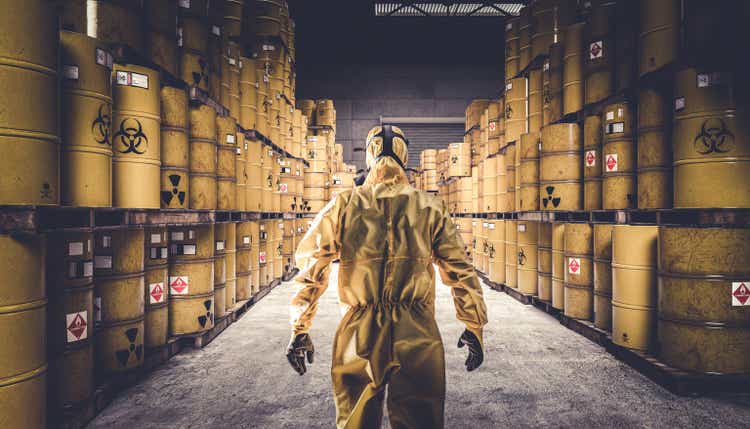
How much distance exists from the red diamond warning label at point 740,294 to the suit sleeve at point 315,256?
2.84m

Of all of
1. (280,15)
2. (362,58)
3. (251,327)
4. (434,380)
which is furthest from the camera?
(362,58)

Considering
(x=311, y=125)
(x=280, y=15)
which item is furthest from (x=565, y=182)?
(x=311, y=125)

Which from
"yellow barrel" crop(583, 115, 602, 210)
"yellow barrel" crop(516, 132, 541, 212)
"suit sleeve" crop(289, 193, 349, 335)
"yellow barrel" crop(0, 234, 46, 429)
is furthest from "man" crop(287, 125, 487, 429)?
"yellow barrel" crop(516, 132, 541, 212)

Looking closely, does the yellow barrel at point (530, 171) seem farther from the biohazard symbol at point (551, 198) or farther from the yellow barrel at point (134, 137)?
the yellow barrel at point (134, 137)

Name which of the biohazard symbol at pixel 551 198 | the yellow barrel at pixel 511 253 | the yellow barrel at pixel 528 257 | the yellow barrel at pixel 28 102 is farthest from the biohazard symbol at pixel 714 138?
the yellow barrel at pixel 28 102

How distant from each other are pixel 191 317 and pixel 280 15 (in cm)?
540

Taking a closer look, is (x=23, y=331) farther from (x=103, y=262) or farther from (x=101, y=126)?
(x=101, y=126)

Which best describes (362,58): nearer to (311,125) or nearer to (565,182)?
(311,125)

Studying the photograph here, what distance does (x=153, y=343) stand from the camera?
3447 mm

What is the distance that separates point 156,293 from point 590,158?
4.47 meters

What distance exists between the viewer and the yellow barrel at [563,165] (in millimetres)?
4559

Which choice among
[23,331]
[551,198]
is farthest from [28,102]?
[551,198]

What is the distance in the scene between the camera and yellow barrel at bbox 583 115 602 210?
425 cm

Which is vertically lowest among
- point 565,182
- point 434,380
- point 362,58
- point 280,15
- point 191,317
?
point 191,317
